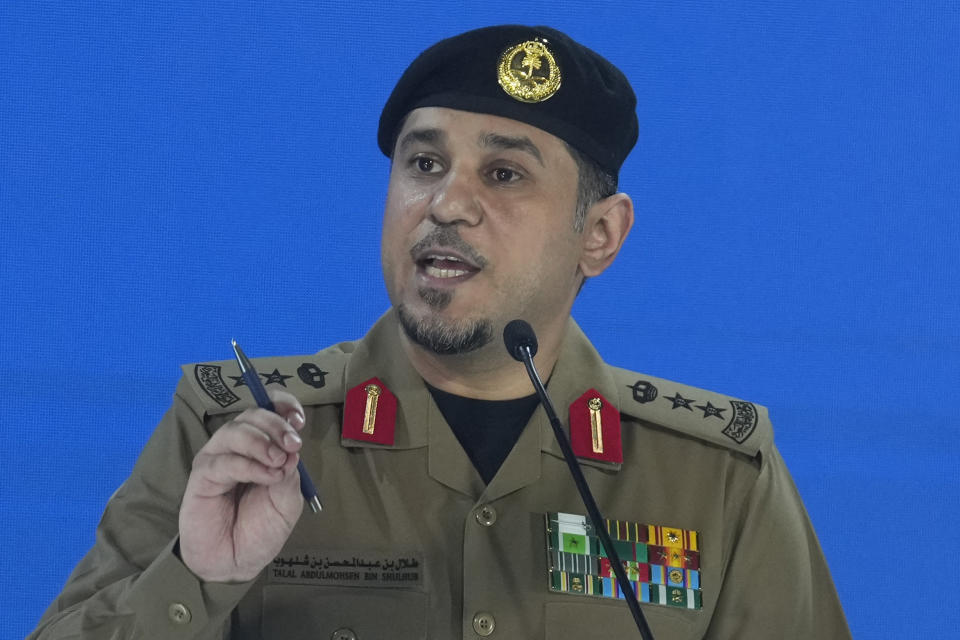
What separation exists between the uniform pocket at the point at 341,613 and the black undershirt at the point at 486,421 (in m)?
0.22

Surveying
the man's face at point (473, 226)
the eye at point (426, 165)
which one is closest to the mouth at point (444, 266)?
the man's face at point (473, 226)

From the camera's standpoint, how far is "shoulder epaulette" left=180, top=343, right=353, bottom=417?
1.84m

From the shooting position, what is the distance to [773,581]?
1.88m

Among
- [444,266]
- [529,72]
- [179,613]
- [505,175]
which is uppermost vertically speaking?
Answer: [529,72]

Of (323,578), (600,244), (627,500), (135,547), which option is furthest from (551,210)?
(135,547)

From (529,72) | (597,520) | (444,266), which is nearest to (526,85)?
(529,72)

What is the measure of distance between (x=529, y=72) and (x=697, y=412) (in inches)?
19.9

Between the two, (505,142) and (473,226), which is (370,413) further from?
(505,142)

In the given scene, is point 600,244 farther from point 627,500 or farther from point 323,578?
point 323,578

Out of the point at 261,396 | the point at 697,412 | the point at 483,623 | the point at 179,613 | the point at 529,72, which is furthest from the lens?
the point at 697,412

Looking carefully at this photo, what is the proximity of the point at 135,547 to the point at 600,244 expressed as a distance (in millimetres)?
743

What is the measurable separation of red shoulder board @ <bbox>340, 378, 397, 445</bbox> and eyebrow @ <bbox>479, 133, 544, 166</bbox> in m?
0.34

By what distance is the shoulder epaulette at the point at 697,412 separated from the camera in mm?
1945

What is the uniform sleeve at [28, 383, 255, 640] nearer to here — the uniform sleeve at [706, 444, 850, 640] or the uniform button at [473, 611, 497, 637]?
the uniform button at [473, 611, 497, 637]
